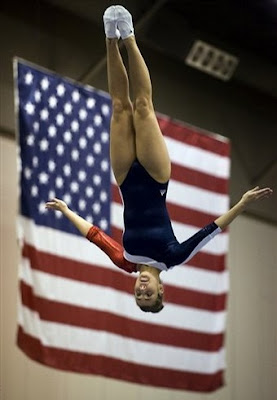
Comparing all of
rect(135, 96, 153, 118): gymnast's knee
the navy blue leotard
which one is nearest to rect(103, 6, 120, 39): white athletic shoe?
rect(135, 96, 153, 118): gymnast's knee

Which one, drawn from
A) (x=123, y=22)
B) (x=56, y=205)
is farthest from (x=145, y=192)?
(x=123, y=22)

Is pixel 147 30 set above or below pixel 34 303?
above

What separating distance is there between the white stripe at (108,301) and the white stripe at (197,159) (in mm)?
1505

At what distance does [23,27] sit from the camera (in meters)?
8.98

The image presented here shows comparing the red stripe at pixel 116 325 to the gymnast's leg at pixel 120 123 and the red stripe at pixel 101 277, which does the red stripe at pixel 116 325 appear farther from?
the gymnast's leg at pixel 120 123

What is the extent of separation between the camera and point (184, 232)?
29.8 feet

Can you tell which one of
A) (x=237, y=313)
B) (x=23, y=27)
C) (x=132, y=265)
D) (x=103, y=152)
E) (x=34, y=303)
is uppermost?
(x=23, y=27)

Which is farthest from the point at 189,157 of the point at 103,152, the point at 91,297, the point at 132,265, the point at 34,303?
the point at 132,265

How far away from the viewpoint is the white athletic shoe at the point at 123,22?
450cm

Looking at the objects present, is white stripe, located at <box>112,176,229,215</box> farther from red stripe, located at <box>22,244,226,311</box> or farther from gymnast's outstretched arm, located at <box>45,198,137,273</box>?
gymnast's outstretched arm, located at <box>45,198,137,273</box>

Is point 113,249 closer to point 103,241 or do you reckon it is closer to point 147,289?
point 103,241

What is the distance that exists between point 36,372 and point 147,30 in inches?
153

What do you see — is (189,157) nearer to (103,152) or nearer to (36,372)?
(103,152)

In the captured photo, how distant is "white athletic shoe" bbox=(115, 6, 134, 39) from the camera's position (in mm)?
4500
